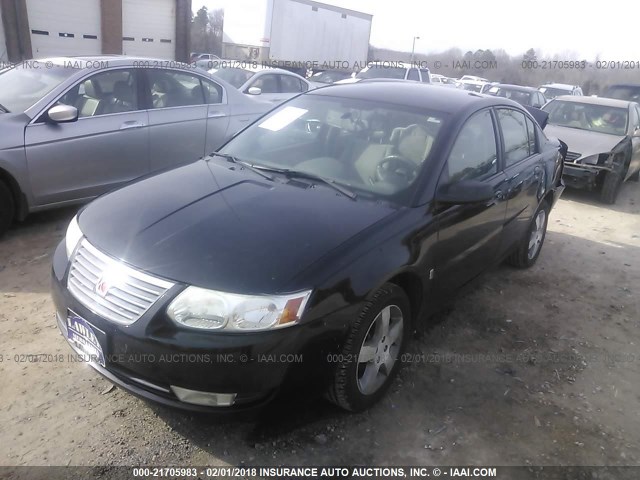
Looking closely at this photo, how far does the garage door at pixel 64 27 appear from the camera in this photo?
16094mm

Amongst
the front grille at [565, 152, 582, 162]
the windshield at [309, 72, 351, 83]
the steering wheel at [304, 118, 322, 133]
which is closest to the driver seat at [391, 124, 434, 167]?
the steering wheel at [304, 118, 322, 133]

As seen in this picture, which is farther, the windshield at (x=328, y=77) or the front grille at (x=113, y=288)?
the windshield at (x=328, y=77)

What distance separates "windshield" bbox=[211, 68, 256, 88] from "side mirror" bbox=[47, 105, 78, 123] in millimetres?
6007

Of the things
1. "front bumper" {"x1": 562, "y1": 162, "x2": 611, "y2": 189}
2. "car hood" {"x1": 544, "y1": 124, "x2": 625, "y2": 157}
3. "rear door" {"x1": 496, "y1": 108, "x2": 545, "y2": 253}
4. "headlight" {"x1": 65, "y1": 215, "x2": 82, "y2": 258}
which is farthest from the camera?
"car hood" {"x1": 544, "y1": 124, "x2": 625, "y2": 157}

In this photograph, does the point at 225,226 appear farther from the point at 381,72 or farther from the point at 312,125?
the point at 381,72

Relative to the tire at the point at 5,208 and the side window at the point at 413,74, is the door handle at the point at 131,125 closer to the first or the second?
the tire at the point at 5,208

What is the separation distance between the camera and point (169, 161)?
5.71 m

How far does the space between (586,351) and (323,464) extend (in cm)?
229

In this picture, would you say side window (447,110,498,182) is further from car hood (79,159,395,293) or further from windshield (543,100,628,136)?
windshield (543,100,628,136)

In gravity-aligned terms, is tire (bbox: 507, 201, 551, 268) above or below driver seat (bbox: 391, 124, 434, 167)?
below

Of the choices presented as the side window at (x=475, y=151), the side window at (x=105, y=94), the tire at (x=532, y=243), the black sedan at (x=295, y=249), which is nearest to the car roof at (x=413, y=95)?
the black sedan at (x=295, y=249)

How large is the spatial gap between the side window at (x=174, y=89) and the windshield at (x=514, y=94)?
9.47 m

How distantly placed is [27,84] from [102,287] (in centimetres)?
359

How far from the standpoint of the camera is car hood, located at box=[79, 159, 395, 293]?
7.59 ft
